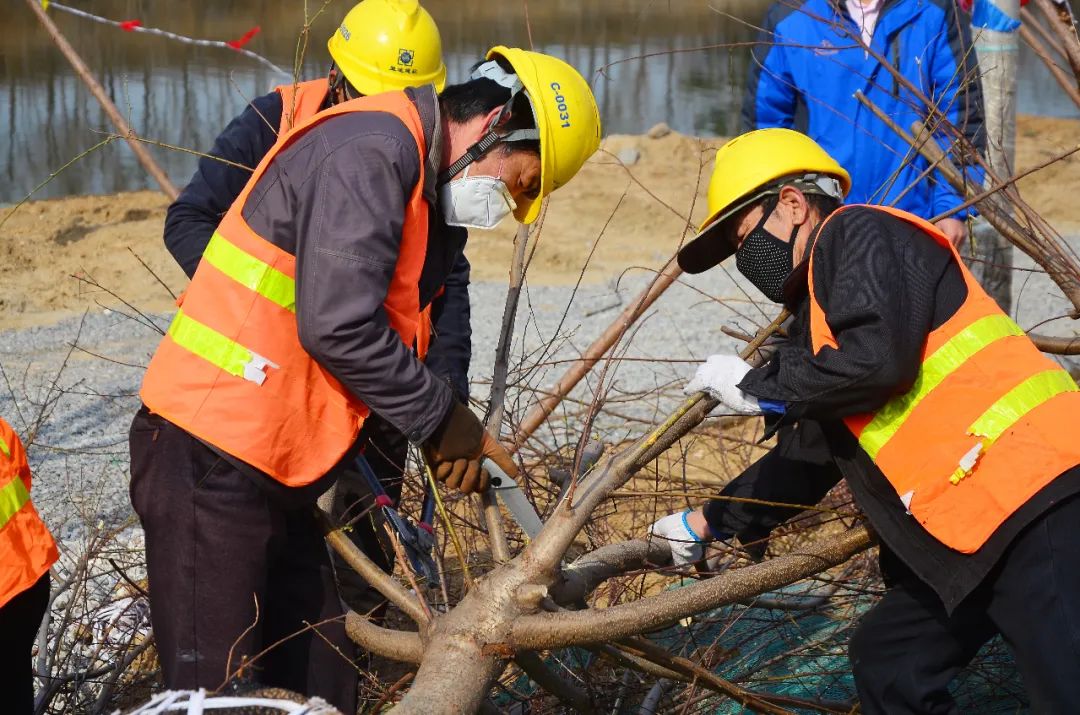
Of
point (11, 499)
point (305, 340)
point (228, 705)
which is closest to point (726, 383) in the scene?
point (305, 340)

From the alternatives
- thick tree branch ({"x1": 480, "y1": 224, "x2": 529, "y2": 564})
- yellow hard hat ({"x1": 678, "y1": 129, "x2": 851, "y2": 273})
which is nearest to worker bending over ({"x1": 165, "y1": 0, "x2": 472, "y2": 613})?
thick tree branch ({"x1": 480, "y1": 224, "x2": 529, "y2": 564})

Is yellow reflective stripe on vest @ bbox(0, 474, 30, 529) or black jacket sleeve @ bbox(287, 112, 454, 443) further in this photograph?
yellow reflective stripe on vest @ bbox(0, 474, 30, 529)

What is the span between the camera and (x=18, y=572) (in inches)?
95.3

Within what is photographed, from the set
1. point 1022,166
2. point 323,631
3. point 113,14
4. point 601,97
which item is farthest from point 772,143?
point 113,14

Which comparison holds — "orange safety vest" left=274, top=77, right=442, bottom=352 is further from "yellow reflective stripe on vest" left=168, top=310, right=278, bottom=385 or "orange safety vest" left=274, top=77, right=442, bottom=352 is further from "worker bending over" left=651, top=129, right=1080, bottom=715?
"worker bending over" left=651, top=129, right=1080, bottom=715

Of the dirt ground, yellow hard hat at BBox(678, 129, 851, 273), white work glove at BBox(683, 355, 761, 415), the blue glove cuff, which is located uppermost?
yellow hard hat at BBox(678, 129, 851, 273)

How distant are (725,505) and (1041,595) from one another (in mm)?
891

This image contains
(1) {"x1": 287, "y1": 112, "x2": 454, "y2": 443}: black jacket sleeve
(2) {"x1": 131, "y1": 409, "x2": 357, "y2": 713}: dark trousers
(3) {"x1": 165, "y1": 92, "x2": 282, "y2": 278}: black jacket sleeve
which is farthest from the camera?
(3) {"x1": 165, "y1": 92, "x2": 282, "y2": 278}: black jacket sleeve

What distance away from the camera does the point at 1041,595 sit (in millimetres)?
2262

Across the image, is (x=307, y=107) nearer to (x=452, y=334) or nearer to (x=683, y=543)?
(x=452, y=334)

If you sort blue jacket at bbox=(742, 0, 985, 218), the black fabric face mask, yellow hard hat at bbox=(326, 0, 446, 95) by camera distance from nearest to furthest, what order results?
the black fabric face mask → yellow hard hat at bbox=(326, 0, 446, 95) → blue jacket at bbox=(742, 0, 985, 218)

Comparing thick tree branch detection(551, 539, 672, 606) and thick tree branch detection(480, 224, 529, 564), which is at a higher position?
thick tree branch detection(480, 224, 529, 564)

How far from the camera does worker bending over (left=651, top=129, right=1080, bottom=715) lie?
2.27 metres

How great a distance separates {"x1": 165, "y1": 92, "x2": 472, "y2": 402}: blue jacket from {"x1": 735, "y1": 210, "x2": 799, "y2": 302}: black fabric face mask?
1025mm
